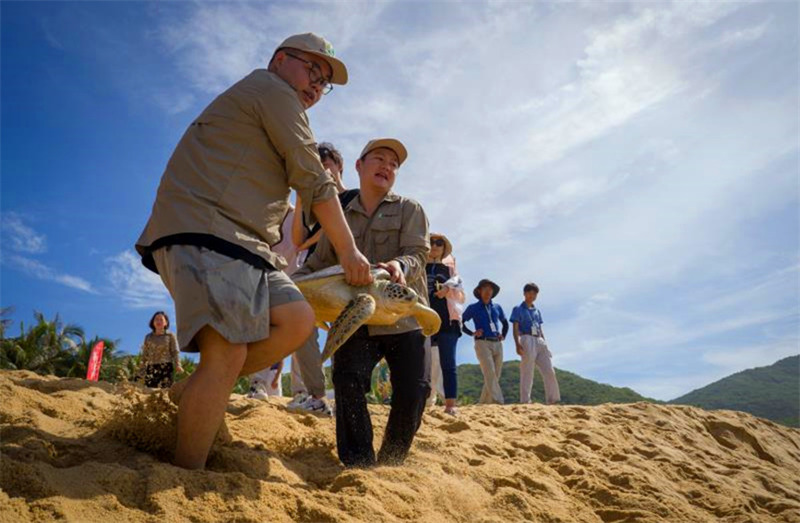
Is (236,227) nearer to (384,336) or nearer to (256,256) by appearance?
(256,256)

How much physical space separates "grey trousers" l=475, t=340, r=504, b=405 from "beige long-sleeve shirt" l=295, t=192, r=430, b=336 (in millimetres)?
5118

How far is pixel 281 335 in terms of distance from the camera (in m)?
2.34

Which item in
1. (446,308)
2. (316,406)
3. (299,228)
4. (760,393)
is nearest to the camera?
(299,228)

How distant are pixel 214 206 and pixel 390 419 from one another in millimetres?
1697

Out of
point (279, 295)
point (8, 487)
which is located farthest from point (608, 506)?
point (8, 487)

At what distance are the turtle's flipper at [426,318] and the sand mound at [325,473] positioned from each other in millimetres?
798

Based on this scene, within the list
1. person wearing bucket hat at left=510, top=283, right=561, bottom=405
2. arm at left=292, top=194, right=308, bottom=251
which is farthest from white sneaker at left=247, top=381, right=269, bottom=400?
person wearing bucket hat at left=510, top=283, right=561, bottom=405

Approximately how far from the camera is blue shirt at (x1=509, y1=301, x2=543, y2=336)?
9.22 meters

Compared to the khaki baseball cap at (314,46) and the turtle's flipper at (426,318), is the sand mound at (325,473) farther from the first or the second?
the khaki baseball cap at (314,46)

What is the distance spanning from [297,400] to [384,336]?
191 cm

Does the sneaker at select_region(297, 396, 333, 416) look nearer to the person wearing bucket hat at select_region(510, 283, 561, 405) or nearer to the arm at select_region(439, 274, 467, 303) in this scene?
the arm at select_region(439, 274, 467, 303)

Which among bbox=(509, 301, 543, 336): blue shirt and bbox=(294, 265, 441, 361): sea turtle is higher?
bbox=(509, 301, 543, 336): blue shirt

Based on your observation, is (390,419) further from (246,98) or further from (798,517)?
(798,517)

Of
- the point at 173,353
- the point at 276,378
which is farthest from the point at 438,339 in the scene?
the point at 173,353
